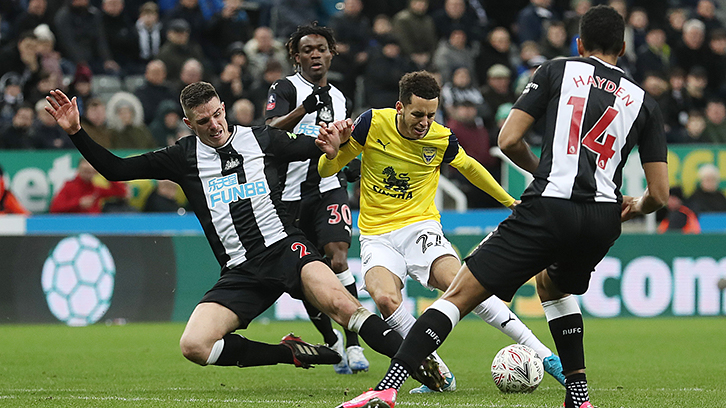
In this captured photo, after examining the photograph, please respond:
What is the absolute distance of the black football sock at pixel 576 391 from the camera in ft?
17.8

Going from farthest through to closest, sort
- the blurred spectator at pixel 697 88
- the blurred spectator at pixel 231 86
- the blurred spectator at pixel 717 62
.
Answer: the blurred spectator at pixel 717 62, the blurred spectator at pixel 697 88, the blurred spectator at pixel 231 86

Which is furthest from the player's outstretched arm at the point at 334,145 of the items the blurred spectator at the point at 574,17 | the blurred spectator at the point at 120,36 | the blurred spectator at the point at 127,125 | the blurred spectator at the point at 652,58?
the blurred spectator at the point at 652,58

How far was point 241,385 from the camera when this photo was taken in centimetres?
711

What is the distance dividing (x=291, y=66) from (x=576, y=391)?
9.33m

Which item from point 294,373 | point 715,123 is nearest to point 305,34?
point 294,373

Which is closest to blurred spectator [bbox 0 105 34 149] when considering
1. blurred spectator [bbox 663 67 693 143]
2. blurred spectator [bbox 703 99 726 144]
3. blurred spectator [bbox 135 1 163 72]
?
blurred spectator [bbox 135 1 163 72]

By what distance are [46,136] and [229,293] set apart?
27.0ft

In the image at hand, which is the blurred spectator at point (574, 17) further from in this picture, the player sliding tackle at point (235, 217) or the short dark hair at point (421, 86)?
the player sliding tackle at point (235, 217)

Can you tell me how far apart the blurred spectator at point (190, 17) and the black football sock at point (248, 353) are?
10.5 metres

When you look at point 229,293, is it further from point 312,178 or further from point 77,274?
point 77,274

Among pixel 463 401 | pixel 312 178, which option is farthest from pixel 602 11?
pixel 312 178

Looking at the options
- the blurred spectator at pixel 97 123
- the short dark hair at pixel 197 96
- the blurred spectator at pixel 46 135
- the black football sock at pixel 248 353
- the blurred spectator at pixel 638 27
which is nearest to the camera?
the short dark hair at pixel 197 96

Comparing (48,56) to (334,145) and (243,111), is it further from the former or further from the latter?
(334,145)

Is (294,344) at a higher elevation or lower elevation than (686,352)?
higher
